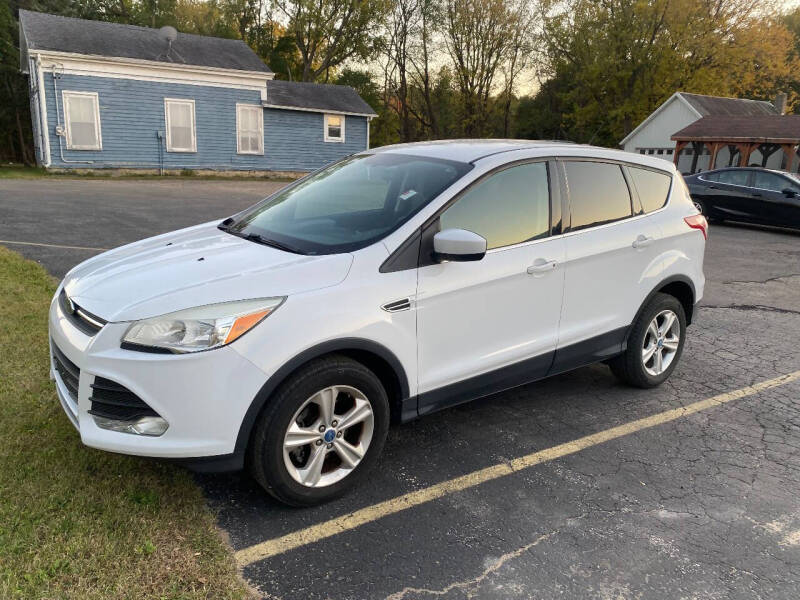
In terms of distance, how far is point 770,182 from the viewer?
14.9 m

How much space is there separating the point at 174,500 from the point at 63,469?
0.66m

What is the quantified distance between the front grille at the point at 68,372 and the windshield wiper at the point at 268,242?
3.78ft

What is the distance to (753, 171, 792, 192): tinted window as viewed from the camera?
48.0ft

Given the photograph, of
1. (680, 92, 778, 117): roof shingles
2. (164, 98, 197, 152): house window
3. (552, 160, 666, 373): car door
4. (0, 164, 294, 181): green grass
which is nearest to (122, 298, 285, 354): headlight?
(552, 160, 666, 373): car door

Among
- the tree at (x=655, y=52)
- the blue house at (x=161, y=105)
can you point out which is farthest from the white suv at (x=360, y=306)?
the tree at (x=655, y=52)

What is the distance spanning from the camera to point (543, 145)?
427cm

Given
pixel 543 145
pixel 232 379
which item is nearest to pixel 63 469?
pixel 232 379

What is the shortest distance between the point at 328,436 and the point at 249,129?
26024mm

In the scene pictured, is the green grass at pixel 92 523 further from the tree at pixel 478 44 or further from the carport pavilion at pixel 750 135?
the tree at pixel 478 44

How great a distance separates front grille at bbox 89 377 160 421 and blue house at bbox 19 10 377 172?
22.6 metres

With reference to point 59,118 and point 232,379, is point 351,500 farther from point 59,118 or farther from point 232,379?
point 59,118

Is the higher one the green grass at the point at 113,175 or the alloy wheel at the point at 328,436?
the alloy wheel at the point at 328,436

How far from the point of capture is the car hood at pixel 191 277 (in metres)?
2.86

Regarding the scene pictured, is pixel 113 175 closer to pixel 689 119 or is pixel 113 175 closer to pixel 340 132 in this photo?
pixel 340 132
